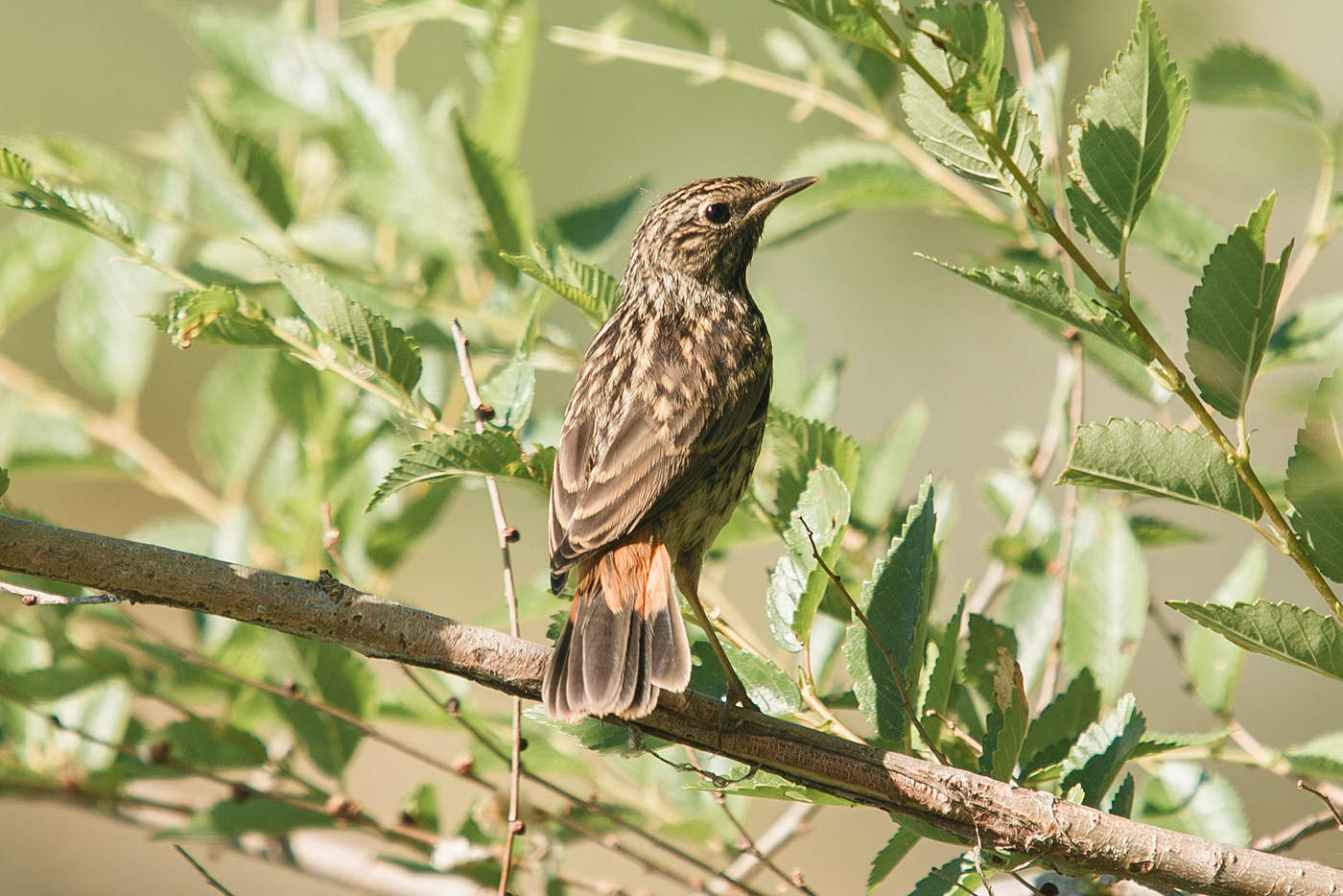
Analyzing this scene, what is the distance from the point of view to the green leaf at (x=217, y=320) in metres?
2.37

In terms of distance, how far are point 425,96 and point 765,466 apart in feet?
14.8

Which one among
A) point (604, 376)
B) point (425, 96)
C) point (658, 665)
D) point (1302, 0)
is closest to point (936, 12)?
point (658, 665)

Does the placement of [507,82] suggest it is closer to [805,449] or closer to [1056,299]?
[805,449]

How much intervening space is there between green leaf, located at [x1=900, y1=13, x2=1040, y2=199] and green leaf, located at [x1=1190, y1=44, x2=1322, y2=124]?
1096mm

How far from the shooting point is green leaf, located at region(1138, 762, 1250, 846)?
262 cm

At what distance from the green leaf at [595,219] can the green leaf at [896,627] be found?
152 centimetres

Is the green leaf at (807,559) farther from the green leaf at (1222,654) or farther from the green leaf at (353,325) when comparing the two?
the green leaf at (1222,654)

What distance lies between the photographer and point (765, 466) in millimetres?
3459

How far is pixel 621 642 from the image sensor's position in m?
2.45

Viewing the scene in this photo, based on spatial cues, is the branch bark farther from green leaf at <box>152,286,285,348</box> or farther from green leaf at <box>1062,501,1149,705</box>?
green leaf at <box>1062,501,1149,705</box>

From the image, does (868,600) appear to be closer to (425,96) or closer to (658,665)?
(658,665)

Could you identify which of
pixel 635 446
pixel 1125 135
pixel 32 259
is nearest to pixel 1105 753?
pixel 1125 135

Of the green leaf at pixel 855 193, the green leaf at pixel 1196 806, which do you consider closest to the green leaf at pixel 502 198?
the green leaf at pixel 855 193

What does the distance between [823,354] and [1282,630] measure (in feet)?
17.8
